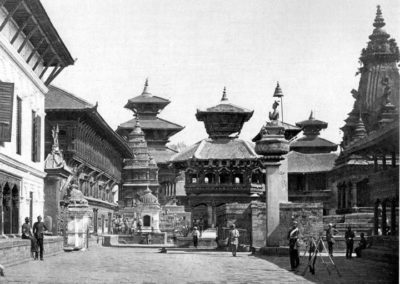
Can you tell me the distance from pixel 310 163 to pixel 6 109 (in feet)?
209

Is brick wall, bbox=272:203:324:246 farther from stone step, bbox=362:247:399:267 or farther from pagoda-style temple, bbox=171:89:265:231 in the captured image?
pagoda-style temple, bbox=171:89:265:231

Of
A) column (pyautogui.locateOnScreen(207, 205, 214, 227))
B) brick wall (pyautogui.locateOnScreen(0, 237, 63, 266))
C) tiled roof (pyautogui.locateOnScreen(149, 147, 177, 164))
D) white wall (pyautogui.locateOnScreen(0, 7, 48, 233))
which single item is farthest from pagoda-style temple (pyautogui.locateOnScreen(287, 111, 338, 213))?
brick wall (pyautogui.locateOnScreen(0, 237, 63, 266))

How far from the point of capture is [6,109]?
83.7ft

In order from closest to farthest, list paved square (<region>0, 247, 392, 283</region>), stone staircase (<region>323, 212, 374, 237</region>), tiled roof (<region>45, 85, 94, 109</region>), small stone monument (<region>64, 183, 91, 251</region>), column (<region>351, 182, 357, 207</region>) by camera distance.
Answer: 1. paved square (<region>0, 247, 392, 283</region>)
2. small stone monument (<region>64, 183, 91, 251</region>)
3. stone staircase (<region>323, 212, 374, 237</region>)
4. tiled roof (<region>45, 85, 94, 109</region>)
5. column (<region>351, 182, 357, 207</region>)

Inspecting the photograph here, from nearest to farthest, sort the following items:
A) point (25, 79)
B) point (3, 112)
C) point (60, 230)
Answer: point (3, 112) → point (25, 79) → point (60, 230)

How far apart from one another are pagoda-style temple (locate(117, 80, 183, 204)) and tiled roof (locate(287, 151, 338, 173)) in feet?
65.3

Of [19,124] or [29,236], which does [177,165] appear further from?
[29,236]

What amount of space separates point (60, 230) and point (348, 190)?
125ft

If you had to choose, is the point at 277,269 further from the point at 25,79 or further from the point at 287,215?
the point at 25,79

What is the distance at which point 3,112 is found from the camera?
1002 inches

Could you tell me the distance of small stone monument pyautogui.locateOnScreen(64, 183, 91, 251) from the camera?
126 ft

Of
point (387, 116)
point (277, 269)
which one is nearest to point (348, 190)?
point (387, 116)

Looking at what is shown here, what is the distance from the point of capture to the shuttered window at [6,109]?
1001 inches

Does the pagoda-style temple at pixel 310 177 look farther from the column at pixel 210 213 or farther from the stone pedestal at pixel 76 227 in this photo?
the stone pedestal at pixel 76 227
